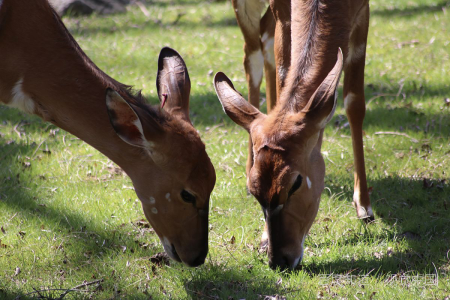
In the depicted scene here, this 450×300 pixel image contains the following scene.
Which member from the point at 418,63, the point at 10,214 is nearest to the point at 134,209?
the point at 10,214

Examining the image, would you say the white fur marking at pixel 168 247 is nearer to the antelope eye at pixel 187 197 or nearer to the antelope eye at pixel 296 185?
the antelope eye at pixel 187 197

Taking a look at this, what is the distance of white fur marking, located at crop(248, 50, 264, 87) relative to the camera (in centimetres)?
668

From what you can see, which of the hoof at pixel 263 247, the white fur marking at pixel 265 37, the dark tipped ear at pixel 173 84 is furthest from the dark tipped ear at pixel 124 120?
the white fur marking at pixel 265 37

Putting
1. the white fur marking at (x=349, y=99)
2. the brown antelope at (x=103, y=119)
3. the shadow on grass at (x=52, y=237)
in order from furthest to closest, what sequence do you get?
the white fur marking at (x=349, y=99) < the shadow on grass at (x=52, y=237) < the brown antelope at (x=103, y=119)

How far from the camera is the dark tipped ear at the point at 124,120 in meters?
3.82

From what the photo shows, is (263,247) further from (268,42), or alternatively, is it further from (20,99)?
(268,42)

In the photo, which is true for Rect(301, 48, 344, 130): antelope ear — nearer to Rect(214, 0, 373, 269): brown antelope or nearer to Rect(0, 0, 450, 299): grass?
Rect(214, 0, 373, 269): brown antelope

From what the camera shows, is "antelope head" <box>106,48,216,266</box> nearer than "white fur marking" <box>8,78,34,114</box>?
Yes

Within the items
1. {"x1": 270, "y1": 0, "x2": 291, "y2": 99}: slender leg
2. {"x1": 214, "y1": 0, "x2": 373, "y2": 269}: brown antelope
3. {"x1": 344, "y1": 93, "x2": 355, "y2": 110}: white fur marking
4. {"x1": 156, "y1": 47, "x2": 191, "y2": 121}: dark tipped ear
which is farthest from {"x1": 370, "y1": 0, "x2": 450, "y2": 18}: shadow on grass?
{"x1": 156, "y1": 47, "x2": 191, "y2": 121}: dark tipped ear

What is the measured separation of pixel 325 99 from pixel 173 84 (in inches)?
48.0

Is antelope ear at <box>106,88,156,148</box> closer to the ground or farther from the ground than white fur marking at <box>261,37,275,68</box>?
farther from the ground

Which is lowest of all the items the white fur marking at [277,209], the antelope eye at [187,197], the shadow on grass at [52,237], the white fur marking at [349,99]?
the shadow on grass at [52,237]

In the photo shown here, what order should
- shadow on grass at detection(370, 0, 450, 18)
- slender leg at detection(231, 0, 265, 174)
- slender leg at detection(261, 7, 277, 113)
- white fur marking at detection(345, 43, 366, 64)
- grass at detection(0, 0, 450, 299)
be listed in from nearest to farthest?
1. grass at detection(0, 0, 450, 299)
2. white fur marking at detection(345, 43, 366, 64)
3. slender leg at detection(261, 7, 277, 113)
4. slender leg at detection(231, 0, 265, 174)
5. shadow on grass at detection(370, 0, 450, 18)

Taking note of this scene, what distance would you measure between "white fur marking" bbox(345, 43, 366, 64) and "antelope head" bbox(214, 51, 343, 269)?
1.23m
